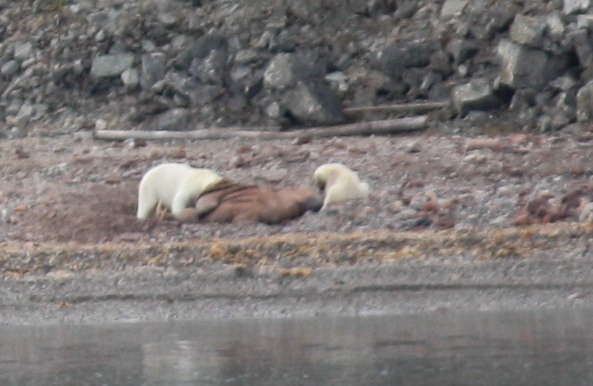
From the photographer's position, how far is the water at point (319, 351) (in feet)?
22.5

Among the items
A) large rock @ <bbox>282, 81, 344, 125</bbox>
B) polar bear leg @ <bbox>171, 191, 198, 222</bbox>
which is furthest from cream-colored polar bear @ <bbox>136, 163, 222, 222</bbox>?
large rock @ <bbox>282, 81, 344, 125</bbox>

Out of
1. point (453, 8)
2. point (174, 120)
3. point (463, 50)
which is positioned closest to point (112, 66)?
point (174, 120)

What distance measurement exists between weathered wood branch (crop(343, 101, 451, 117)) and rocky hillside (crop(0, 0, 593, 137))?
0.11m

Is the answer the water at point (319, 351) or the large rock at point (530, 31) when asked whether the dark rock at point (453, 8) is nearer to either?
the large rock at point (530, 31)

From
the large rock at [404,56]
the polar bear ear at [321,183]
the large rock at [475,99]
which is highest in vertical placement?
the large rock at [404,56]

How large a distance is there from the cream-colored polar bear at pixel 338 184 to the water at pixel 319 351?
3015mm

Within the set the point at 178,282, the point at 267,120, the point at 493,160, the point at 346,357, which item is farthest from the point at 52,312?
the point at 267,120

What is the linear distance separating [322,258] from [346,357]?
3.03 meters

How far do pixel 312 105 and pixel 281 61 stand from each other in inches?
36.3

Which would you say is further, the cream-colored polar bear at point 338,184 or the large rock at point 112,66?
the large rock at point 112,66

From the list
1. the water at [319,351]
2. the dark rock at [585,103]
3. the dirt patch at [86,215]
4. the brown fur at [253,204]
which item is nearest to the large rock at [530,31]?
the dark rock at [585,103]

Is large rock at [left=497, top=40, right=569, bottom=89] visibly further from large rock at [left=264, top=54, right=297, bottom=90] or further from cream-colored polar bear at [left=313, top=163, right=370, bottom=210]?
cream-colored polar bear at [left=313, top=163, right=370, bottom=210]

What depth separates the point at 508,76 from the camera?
1639cm

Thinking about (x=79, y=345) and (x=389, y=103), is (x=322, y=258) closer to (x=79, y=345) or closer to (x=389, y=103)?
(x=79, y=345)
